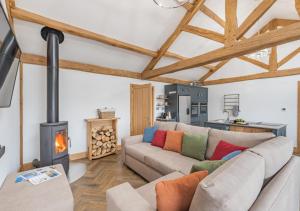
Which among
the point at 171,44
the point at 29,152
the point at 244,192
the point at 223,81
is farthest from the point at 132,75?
the point at 244,192

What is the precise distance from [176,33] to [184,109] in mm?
2729

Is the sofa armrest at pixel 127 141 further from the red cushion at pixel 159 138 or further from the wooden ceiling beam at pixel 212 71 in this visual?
the wooden ceiling beam at pixel 212 71

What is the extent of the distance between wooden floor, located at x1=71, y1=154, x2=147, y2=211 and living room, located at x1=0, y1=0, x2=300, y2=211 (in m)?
0.02

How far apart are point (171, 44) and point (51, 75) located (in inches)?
113

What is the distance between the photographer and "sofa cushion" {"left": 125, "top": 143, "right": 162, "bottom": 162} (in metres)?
2.64

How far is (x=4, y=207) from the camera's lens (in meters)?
1.18

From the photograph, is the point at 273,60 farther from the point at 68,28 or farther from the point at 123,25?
the point at 68,28

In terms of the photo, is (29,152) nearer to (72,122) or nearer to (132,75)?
(72,122)

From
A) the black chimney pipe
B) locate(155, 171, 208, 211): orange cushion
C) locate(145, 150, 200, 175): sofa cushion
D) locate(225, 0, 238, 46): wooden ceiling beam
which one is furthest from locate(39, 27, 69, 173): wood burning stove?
locate(225, 0, 238, 46): wooden ceiling beam

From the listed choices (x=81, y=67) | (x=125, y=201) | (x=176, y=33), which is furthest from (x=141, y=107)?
(x=125, y=201)

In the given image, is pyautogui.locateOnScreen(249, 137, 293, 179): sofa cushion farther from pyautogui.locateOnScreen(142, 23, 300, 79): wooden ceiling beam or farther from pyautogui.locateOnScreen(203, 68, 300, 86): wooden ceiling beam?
pyautogui.locateOnScreen(203, 68, 300, 86): wooden ceiling beam

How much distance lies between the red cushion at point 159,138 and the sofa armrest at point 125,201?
5.49 feet

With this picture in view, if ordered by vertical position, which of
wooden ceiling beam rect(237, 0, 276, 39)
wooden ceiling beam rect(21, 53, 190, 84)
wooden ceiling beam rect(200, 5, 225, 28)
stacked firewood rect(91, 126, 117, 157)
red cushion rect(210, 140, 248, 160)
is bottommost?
stacked firewood rect(91, 126, 117, 157)

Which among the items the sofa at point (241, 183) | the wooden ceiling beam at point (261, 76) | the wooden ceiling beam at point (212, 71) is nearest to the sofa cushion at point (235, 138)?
the sofa at point (241, 183)
